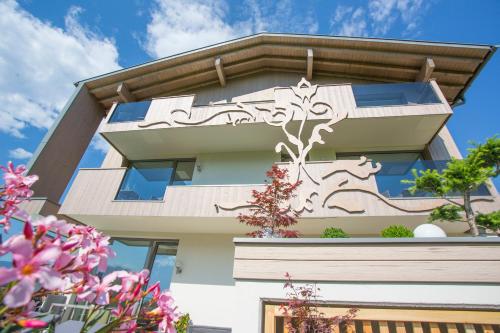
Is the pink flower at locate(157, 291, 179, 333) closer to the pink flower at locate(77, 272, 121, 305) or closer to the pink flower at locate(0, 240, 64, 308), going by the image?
the pink flower at locate(77, 272, 121, 305)

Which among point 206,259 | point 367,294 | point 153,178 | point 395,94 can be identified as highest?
point 395,94

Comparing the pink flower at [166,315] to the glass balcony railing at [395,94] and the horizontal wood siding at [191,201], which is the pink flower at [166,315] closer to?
the horizontal wood siding at [191,201]

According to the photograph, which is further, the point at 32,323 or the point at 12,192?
the point at 12,192

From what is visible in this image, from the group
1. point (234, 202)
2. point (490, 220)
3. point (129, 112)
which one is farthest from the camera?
point (129, 112)

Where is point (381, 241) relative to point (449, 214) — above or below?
below

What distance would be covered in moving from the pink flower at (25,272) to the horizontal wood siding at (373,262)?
2656 millimetres

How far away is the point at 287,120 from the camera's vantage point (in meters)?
7.33

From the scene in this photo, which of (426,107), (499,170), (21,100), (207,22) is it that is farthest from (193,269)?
(21,100)

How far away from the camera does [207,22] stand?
457 inches

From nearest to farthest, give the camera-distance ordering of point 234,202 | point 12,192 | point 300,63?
point 12,192, point 234,202, point 300,63

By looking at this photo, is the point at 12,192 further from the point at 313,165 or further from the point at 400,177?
the point at 400,177

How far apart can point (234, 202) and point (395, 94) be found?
6.13 metres

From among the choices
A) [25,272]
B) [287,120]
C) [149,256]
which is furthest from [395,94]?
[149,256]

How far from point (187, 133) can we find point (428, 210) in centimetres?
729
